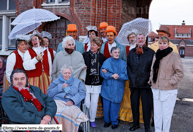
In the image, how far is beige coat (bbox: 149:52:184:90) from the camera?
3.55 metres

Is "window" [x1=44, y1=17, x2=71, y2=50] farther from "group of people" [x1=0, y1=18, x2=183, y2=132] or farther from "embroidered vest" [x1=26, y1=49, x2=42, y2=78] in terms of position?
"embroidered vest" [x1=26, y1=49, x2=42, y2=78]

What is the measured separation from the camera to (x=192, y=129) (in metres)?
4.39

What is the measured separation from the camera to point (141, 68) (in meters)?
4.06

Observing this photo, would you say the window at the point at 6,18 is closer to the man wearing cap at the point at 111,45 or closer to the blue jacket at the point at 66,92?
the man wearing cap at the point at 111,45

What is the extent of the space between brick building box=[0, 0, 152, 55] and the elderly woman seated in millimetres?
3748

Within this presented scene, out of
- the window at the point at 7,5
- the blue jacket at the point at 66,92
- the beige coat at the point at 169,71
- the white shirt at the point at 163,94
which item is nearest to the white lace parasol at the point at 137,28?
the beige coat at the point at 169,71

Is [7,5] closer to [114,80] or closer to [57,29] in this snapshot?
[57,29]

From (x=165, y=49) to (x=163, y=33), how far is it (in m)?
1.21

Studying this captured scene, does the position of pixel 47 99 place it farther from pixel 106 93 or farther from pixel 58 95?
pixel 106 93

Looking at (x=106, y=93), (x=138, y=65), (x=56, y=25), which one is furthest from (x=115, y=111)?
(x=56, y=25)

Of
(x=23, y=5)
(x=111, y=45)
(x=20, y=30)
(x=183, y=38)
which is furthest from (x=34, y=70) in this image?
(x=183, y=38)

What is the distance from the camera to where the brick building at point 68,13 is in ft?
23.2

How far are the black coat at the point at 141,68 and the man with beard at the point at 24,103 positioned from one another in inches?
70.8

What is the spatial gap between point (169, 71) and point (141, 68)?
58 centimetres
